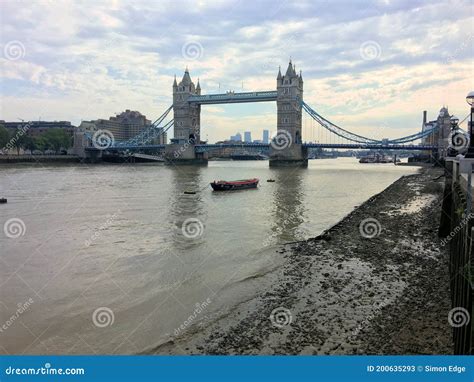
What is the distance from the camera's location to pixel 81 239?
13695 millimetres

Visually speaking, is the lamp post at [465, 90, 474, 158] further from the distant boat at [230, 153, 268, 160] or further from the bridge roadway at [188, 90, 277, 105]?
the distant boat at [230, 153, 268, 160]

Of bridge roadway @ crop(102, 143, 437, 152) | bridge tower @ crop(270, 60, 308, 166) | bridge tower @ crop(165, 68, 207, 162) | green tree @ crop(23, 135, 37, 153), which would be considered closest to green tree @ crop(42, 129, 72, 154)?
green tree @ crop(23, 135, 37, 153)

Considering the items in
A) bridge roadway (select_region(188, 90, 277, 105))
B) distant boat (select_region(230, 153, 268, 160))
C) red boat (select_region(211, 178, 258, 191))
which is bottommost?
red boat (select_region(211, 178, 258, 191))

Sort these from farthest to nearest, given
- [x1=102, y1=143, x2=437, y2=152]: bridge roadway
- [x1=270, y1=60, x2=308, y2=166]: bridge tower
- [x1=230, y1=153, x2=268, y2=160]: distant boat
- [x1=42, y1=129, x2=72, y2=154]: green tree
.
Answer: [x1=230, y1=153, x2=268, y2=160]: distant boat
[x1=42, y1=129, x2=72, y2=154]: green tree
[x1=270, y1=60, x2=308, y2=166]: bridge tower
[x1=102, y1=143, x2=437, y2=152]: bridge roadway

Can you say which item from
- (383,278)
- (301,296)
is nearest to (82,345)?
(301,296)

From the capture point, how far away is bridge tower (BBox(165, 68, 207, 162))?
296 ft

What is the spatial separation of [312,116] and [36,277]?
85.2 m

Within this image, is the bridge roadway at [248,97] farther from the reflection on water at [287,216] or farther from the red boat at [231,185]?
the reflection on water at [287,216]

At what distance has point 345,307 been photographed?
23.7 ft

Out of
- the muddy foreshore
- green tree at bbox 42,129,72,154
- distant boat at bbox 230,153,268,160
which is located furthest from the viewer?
distant boat at bbox 230,153,268,160

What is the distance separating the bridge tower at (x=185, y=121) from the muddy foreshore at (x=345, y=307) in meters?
78.9

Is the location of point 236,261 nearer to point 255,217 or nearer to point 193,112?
point 255,217

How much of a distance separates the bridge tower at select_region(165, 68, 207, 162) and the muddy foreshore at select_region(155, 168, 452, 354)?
78875 mm

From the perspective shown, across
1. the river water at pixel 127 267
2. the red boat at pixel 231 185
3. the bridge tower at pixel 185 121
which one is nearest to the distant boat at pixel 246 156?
the bridge tower at pixel 185 121
